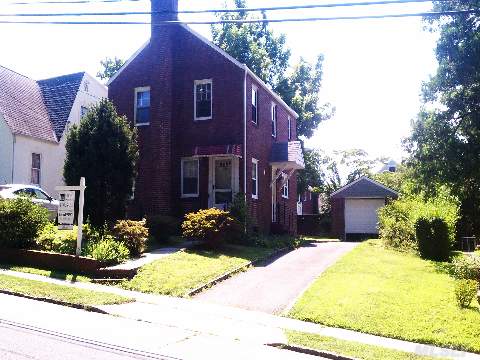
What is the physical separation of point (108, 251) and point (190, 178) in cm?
840

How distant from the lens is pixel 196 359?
696 centimetres

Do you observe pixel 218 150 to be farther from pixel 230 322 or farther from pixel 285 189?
pixel 230 322

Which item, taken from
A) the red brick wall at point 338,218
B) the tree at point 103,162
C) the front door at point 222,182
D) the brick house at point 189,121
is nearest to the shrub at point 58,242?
the tree at point 103,162

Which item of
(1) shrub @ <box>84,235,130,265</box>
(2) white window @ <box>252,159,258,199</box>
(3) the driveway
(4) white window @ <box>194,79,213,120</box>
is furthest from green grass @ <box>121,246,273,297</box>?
(4) white window @ <box>194,79,213,120</box>

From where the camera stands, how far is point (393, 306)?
10.6m

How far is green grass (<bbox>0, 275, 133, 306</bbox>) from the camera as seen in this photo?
10.2m

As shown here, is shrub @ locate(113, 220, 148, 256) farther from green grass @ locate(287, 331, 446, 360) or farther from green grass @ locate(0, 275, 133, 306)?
green grass @ locate(287, 331, 446, 360)

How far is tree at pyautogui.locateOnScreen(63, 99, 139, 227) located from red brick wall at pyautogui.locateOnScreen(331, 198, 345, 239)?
61.5 feet

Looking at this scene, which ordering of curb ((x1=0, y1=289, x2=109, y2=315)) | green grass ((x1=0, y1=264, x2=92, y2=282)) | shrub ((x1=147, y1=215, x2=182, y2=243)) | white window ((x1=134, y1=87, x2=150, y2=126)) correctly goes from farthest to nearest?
1. white window ((x1=134, y1=87, x2=150, y2=126))
2. shrub ((x1=147, y1=215, x2=182, y2=243))
3. green grass ((x1=0, y1=264, x2=92, y2=282))
4. curb ((x1=0, y1=289, x2=109, y2=315))

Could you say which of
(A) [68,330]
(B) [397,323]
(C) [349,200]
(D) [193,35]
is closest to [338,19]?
(B) [397,323]

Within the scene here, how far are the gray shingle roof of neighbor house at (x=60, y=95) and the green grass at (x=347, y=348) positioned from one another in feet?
74.0

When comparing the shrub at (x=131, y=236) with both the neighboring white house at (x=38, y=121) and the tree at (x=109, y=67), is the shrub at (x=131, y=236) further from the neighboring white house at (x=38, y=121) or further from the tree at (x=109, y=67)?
the tree at (x=109, y=67)

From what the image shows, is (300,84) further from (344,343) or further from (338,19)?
(344,343)

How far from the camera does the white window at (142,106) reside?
22516 mm
